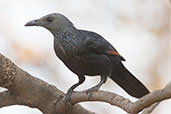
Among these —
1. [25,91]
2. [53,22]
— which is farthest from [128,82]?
[25,91]

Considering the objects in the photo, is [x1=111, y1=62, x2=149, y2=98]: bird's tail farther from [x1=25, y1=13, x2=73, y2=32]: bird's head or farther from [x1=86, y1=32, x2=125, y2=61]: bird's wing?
[x1=25, y1=13, x2=73, y2=32]: bird's head

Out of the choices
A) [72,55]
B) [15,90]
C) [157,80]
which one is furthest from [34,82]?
[157,80]

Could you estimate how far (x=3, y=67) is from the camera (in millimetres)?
2670

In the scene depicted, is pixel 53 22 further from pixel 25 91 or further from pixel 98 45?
pixel 25 91

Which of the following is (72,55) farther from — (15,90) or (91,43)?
(15,90)

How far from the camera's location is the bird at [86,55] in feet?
10.2

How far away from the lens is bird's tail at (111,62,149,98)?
10.7ft

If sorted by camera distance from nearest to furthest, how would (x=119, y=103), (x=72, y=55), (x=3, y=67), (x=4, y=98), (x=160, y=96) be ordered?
(x=160, y=96) → (x=119, y=103) → (x=3, y=67) → (x=4, y=98) → (x=72, y=55)

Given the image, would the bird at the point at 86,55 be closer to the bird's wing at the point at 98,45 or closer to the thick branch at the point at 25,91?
the bird's wing at the point at 98,45

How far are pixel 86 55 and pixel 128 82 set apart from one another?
438 millimetres

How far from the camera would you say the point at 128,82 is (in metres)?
3.34

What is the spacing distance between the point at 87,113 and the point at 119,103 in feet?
1.98

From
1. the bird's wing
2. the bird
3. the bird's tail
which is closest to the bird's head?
the bird

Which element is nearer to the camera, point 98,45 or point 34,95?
point 34,95
